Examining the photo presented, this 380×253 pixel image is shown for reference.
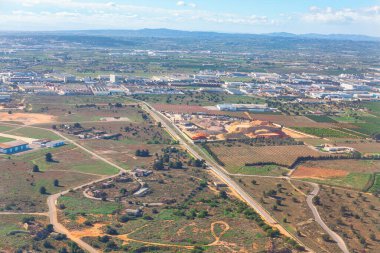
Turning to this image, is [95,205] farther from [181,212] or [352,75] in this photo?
[352,75]

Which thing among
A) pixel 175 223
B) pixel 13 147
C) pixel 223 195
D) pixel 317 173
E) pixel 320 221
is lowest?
pixel 317 173

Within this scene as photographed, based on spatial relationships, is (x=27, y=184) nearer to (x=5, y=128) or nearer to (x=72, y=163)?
(x=72, y=163)

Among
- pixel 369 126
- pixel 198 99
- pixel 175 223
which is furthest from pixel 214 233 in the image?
pixel 198 99

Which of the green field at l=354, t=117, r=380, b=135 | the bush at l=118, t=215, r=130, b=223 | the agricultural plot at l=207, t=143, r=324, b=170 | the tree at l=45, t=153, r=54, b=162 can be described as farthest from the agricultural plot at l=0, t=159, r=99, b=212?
the green field at l=354, t=117, r=380, b=135

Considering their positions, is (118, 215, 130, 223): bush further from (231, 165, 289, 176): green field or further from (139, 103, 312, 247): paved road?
(231, 165, 289, 176): green field

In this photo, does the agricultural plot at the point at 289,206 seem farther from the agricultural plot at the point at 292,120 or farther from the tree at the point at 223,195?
the agricultural plot at the point at 292,120

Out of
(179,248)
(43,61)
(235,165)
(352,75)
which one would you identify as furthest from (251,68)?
(179,248)

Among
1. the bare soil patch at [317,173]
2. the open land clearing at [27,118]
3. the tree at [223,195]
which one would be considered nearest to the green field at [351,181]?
the bare soil patch at [317,173]
